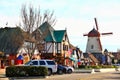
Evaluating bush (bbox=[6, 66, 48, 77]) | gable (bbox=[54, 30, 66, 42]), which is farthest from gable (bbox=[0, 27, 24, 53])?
bush (bbox=[6, 66, 48, 77])

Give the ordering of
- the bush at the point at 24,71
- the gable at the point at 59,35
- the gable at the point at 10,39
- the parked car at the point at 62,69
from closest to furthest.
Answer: the bush at the point at 24,71, the parked car at the point at 62,69, the gable at the point at 10,39, the gable at the point at 59,35

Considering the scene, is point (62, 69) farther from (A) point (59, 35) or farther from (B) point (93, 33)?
(B) point (93, 33)

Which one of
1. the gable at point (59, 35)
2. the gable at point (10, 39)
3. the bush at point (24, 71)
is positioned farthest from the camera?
the gable at point (59, 35)

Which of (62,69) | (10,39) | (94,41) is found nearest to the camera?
(62,69)

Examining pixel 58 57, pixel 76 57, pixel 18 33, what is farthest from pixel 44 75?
pixel 76 57

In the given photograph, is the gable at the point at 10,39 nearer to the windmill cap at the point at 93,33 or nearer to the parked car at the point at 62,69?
the parked car at the point at 62,69

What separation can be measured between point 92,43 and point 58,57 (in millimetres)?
50970

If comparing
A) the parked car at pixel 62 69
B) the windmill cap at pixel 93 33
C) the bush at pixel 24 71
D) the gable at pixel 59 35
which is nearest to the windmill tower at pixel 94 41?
the windmill cap at pixel 93 33

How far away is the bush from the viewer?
128ft

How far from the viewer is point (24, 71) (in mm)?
39156

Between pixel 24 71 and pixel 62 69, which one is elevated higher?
pixel 62 69

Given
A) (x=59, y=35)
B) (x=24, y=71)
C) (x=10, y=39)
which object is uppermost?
(x=59, y=35)

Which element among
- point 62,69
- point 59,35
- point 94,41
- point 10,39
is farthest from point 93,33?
point 62,69

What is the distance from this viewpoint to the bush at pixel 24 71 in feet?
128
